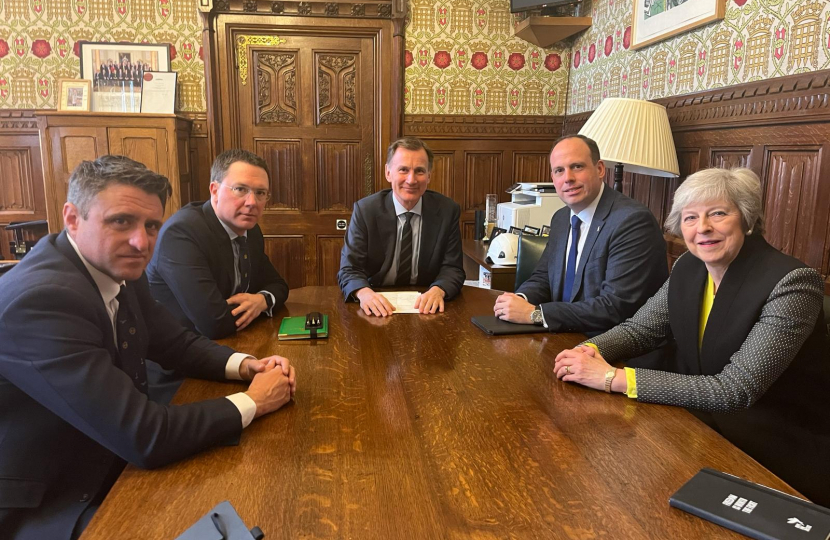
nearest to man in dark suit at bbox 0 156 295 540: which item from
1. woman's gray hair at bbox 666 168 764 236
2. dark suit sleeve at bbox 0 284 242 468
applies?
dark suit sleeve at bbox 0 284 242 468

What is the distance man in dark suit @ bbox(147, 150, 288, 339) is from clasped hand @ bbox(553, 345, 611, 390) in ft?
3.42

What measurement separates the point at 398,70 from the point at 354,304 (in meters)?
2.55

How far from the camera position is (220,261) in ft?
6.78

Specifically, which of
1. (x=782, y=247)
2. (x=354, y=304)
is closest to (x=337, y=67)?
(x=354, y=304)

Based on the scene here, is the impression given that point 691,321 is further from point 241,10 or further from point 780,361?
point 241,10

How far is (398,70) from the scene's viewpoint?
426cm

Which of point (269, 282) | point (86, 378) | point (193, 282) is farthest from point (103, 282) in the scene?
point (269, 282)

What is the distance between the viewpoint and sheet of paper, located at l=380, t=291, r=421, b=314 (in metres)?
2.18

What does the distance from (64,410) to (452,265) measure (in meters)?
1.77

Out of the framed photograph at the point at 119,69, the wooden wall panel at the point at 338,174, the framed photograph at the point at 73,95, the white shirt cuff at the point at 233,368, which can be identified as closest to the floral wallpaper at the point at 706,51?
the wooden wall panel at the point at 338,174

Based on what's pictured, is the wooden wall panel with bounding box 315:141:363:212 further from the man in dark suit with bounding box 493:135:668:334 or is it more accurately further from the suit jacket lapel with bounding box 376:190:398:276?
the man in dark suit with bounding box 493:135:668:334

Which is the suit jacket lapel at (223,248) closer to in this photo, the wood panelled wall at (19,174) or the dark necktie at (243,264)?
the dark necktie at (243,264)

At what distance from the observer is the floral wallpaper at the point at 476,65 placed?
14.0 feet

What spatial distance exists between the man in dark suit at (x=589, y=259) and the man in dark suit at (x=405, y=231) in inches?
17.4
